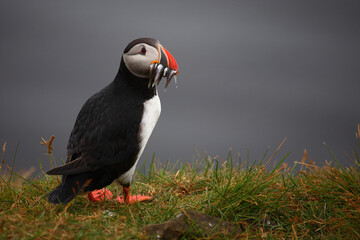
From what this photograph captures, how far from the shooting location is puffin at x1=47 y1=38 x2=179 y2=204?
10.3ft

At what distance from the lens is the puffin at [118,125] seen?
10.3ft

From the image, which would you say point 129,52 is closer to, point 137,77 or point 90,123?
point 137,77

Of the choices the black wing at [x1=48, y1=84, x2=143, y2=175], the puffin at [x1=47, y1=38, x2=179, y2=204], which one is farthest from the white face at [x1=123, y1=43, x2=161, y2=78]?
the black wing at [x1=48, y1=84, x2=143, y2=175]

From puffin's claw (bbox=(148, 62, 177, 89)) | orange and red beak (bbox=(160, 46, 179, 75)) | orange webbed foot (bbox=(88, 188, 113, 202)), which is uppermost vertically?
orange and red beak (bbox=(160, 46, 179, 75))

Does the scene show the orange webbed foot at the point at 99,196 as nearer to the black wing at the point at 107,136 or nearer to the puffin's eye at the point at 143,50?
the black wing at the point at 107,136

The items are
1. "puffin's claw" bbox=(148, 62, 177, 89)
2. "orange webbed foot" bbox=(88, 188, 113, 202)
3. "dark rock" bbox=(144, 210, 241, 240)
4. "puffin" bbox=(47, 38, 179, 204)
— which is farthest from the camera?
"orange webbed foot" bbox=(88, 188, 113, 202)

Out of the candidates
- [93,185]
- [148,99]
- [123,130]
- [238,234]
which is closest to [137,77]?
[148,99]

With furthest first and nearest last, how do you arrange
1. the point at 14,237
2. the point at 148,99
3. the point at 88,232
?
the point at 148,99
the point at 88,232
the point at 14,237

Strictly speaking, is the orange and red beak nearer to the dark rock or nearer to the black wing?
the black wing

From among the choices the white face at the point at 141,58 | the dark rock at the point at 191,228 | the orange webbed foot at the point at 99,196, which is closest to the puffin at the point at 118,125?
the white face at the point at 141,58

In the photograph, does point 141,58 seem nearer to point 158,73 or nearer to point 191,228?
point 158,73

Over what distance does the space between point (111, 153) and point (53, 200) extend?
59cm

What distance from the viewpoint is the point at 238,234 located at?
2.70 m

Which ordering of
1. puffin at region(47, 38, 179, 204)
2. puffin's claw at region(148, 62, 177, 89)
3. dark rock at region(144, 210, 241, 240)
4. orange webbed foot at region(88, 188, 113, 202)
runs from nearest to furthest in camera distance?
dark rock at region(144, 210, 241, 240) < puffin at region(47, 38, 179, 204) < puffin's claw at region(148, 62, 177, 89) < orange webbed foot at region(88, 188, 113, 202)
